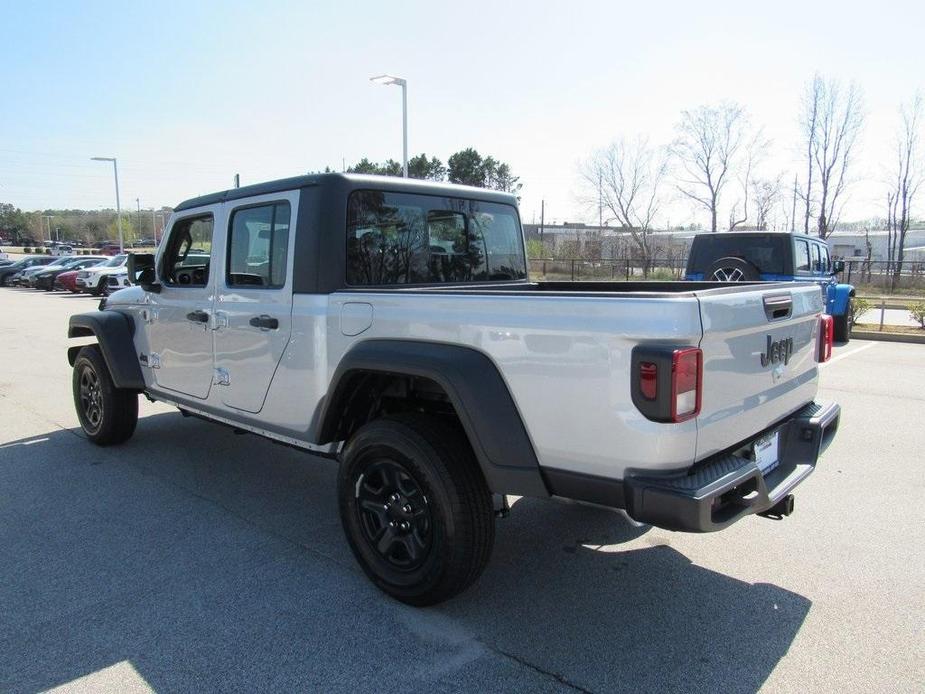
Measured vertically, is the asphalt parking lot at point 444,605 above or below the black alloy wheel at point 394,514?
below

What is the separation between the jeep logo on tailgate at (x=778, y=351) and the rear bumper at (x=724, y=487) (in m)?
0.34

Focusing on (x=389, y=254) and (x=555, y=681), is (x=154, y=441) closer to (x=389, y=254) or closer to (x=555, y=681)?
(x=389, y=254)

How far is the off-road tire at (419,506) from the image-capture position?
2908mm

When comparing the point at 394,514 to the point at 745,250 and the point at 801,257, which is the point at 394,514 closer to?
the point at 745,250

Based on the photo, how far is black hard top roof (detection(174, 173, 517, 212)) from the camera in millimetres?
3564

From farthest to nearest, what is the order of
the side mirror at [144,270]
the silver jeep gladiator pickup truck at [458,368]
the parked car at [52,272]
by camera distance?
the parked car at [52,272], the side mirror at [144,270], the silver jeep gladiator pickup truck at [458,368]

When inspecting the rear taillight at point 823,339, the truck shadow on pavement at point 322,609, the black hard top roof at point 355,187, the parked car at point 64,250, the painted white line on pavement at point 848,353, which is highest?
the parked car at point 64,250

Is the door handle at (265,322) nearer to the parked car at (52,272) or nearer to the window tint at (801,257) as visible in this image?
the window tint at (801,257)

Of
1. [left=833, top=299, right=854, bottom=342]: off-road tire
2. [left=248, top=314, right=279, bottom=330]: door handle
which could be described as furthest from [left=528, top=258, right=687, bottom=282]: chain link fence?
[left=248, top=314, right=279, bottom=330]: door handle

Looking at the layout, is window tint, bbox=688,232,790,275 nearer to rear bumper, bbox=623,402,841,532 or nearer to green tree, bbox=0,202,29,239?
rear bumper, bbox=623,402,841,532

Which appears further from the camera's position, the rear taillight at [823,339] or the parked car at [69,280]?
the parked car at [69,280]

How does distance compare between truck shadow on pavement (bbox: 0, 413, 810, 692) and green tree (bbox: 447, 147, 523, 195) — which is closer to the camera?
truck shadow on pavement (bbox: 0, 413, 810, 692)

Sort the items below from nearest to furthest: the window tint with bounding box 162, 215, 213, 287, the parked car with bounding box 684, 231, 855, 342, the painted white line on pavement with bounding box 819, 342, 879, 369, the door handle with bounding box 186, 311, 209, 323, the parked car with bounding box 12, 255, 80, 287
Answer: the door handle with bounding box 186, 311, 209, 323 → the window tint with bounding box 162, 215, 213, 287 → the painted white line on pavement with bounding box 819, 342, 879, 369 → the parked car with bounding box 684, 231, 855, 342 → the parked car with bounding box 12, 255, 80, 287

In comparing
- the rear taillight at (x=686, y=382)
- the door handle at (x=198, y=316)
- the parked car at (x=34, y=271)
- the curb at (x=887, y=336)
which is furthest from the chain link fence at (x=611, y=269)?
the rear taillight at (x=686, y=382)
